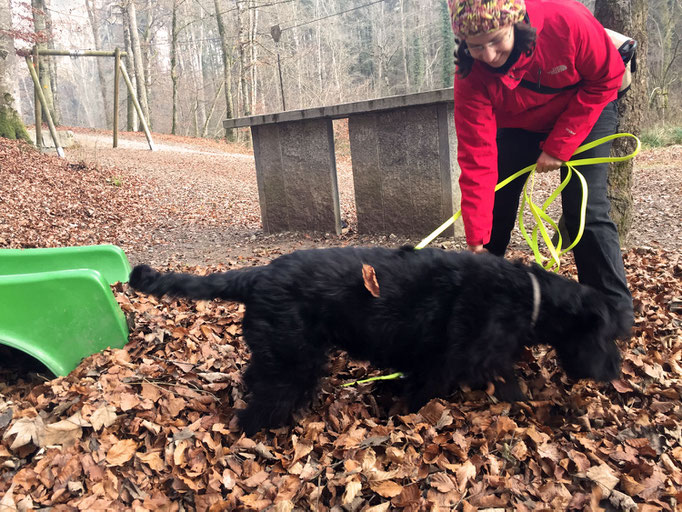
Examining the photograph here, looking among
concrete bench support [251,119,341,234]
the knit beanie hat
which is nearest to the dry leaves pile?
the knit beanie hat

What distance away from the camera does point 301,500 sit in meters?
2.08

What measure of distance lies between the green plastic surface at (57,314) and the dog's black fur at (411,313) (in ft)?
3.13

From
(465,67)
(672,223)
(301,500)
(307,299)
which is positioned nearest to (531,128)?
(465,67)

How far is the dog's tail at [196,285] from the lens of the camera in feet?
7.52

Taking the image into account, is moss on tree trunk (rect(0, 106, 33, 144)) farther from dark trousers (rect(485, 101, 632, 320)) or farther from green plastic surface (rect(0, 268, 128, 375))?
dark trousers (rect(485, 101, 632, 320))

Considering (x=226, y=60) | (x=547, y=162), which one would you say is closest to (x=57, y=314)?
(x=547, y=162)

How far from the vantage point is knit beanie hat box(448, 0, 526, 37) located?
2.23 meters

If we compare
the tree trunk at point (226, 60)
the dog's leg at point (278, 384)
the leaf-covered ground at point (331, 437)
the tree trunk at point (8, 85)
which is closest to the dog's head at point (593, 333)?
the leaf-covered ground at point (331, 437)

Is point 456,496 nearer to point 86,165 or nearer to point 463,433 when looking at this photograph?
point 463,433

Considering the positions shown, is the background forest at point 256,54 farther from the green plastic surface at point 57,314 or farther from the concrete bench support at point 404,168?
the green plastic surface at point 57,314

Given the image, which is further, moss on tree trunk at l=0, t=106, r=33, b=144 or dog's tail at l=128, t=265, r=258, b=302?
moss on tree trunk at l=0, t=106, r=33, b=144

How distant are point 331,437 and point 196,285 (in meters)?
1.03

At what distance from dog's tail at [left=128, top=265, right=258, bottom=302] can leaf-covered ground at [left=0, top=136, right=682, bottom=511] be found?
2.37ft

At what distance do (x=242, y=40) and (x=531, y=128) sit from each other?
25567 millimetres
